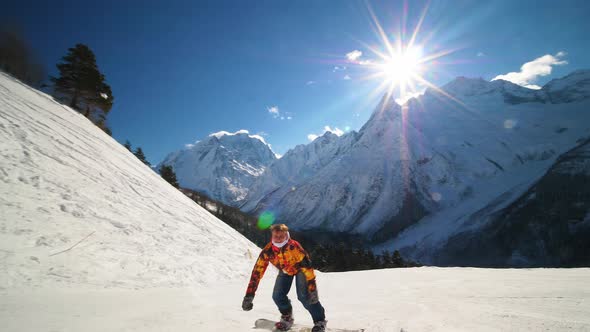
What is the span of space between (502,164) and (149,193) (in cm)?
22520

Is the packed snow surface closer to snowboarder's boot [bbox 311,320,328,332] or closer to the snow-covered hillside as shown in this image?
the snow-covered hillside

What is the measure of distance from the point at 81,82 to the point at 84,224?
27566 mm

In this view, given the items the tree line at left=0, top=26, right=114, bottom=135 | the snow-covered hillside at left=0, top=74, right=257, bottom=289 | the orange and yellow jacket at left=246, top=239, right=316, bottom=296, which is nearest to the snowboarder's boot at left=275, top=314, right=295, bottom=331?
the orange and yellow jacket at left=246, top=239, right=316, bottom=296

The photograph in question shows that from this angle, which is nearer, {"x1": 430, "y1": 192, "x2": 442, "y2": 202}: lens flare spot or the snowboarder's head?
the snowboarder's head

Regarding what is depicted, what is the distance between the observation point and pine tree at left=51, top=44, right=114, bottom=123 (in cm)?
2702

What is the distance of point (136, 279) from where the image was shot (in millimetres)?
7098

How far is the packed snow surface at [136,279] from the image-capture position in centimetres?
393

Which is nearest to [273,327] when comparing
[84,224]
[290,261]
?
[290,261]

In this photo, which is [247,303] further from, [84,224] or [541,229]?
[541,229]

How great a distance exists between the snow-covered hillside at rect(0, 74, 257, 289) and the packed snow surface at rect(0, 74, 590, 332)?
0.04m

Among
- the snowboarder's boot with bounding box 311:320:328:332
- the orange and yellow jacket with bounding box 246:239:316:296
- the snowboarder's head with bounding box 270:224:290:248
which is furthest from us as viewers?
the snowboarder's head with bounding box 270:224:290:248

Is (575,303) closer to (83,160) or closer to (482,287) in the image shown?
(482,287)

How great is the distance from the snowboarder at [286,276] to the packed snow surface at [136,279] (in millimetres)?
528

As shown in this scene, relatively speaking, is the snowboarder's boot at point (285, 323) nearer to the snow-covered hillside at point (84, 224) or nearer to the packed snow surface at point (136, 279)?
the packed snow surface at point (136, 279)
